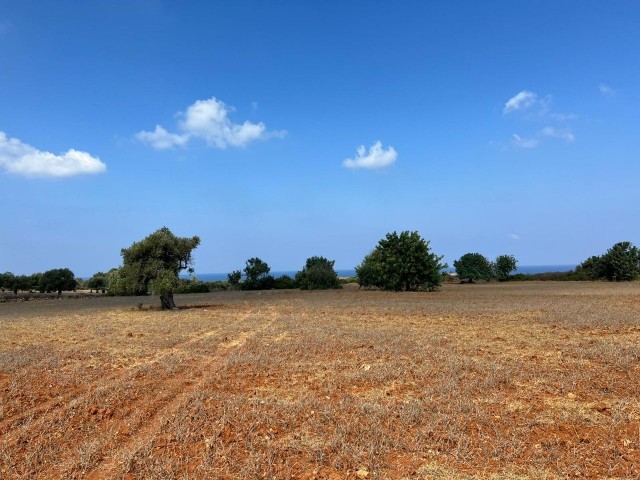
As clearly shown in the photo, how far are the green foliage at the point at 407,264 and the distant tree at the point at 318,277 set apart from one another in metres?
9.11

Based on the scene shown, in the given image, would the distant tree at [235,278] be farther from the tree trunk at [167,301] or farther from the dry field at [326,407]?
the dry field at [326,407]

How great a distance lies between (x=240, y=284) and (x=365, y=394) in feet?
175

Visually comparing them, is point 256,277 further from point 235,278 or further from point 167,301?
point 167,301

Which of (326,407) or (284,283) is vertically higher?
(284,283)

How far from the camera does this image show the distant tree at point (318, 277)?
54875 millimetres

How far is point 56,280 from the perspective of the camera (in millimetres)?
56719

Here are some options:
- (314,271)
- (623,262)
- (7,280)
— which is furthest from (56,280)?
(623,262)

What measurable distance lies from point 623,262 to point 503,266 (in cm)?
1713

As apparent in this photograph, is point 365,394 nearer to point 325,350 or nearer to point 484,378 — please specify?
point 484,378

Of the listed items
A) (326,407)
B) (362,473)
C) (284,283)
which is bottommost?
(362,473)

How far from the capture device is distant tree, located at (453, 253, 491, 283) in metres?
67.2

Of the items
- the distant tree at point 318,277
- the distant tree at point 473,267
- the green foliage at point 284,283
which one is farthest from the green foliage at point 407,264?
the distant tree at point 473,267

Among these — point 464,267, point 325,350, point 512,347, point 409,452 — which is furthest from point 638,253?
point 409,452

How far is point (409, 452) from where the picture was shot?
568 cm
